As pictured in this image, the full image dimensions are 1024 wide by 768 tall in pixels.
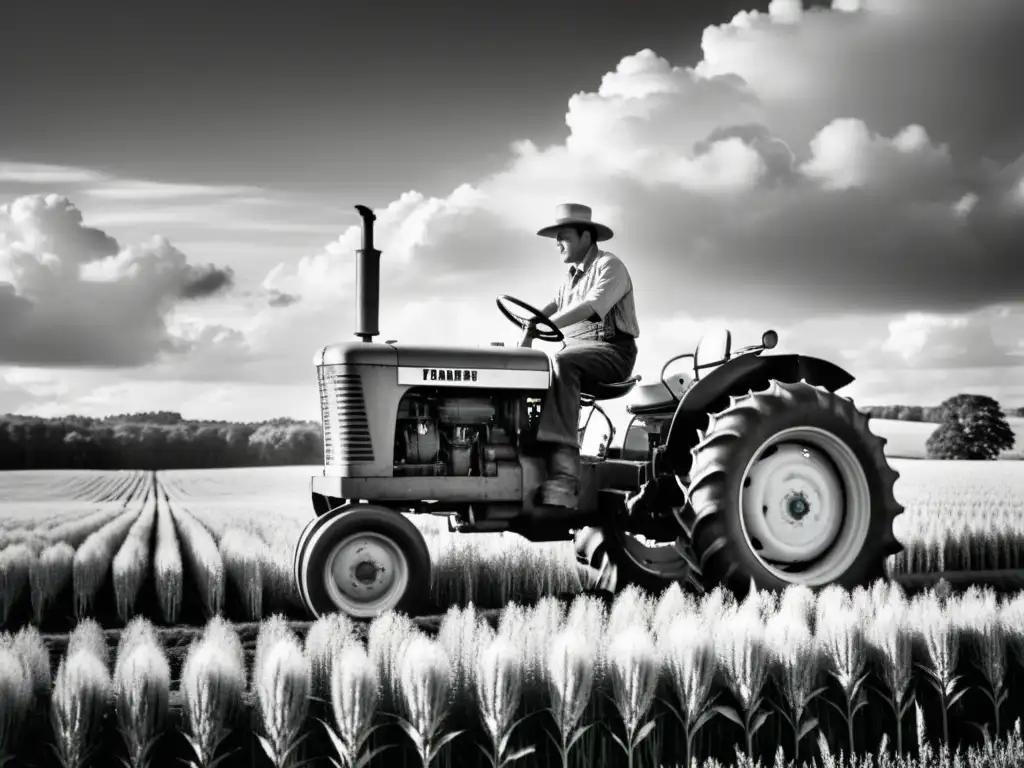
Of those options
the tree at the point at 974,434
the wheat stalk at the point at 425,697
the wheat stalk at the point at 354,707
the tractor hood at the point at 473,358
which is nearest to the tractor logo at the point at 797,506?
the tractor hood at the point at 473,358

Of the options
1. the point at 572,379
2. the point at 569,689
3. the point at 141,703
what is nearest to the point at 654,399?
the point at 572,379

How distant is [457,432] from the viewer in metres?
5.93

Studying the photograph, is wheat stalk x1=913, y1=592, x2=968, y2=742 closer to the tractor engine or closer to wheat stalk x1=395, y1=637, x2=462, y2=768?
wheat stalk x1=395, y1=637, x2=462, y2=768

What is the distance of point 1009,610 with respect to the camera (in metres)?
4.74

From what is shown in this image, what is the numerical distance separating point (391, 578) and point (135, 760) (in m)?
2.34

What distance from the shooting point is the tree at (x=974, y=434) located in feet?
105

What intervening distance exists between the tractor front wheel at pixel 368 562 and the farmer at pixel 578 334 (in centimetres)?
88

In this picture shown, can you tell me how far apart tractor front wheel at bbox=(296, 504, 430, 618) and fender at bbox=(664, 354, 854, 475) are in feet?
5.70

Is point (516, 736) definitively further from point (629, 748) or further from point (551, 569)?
point (551, 569)

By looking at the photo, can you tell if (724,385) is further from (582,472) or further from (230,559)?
(230,559)

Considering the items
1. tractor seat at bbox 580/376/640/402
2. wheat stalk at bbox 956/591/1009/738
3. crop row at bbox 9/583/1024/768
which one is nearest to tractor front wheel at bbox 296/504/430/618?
crop row at bbox 9/583/1024/768

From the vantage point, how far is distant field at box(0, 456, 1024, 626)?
6.63 meters

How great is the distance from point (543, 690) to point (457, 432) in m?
2.39

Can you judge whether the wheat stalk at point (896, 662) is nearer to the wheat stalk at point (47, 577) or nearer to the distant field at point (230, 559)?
the distant field at point (230, 559)
